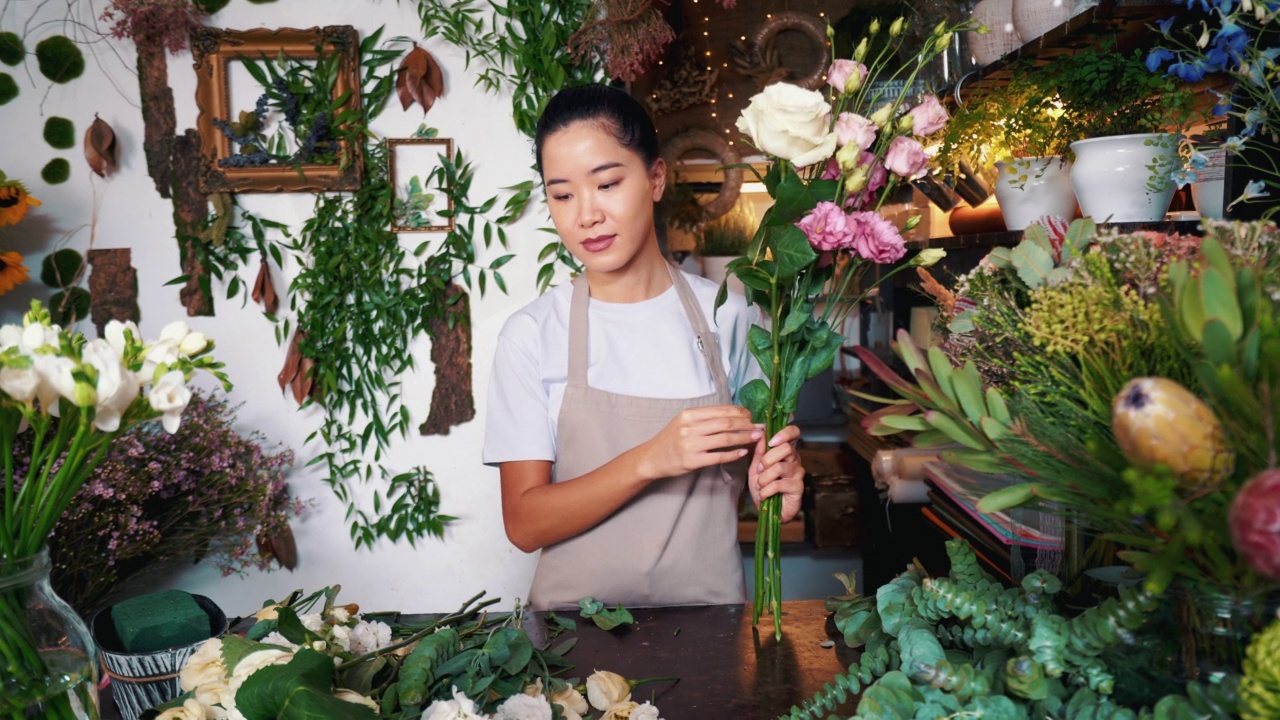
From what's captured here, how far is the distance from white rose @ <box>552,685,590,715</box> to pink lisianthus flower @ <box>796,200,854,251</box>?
1.87 feet

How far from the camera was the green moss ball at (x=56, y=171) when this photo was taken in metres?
2.65

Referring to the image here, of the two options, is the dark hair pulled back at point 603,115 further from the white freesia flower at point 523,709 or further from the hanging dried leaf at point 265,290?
the hanging dried leaf at point 265,290

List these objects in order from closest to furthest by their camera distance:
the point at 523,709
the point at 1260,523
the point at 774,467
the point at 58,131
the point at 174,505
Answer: the point at 1260,523 → the point at 523,709 → the point at 774,467 → the point at 174,505 → the point at 58,131

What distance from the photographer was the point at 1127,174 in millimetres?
1444

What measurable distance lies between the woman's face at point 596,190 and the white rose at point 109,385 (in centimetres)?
97

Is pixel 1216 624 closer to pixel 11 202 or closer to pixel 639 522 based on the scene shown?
pixel 639 522

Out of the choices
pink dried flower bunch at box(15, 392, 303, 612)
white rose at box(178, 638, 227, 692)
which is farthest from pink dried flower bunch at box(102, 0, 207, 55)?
white rose at box(178, 638, 227, 692)

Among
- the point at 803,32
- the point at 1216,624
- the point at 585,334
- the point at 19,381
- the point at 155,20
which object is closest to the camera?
the point at 1216,624

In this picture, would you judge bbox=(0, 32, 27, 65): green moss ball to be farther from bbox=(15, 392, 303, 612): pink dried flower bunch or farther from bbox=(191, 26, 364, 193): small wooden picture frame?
bbox=(15, 392, 303, 612): pink dried flower bunch

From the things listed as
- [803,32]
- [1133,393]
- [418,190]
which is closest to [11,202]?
[418,190]

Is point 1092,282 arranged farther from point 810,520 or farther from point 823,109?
point 810,520

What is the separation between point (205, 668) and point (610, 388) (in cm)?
101

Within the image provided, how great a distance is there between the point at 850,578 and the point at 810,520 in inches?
107

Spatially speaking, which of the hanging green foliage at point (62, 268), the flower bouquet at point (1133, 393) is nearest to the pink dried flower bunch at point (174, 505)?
the hanging green foliage at point (62, 268)
